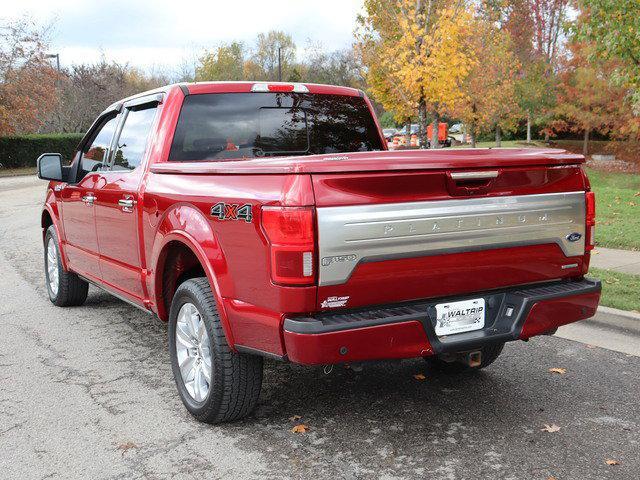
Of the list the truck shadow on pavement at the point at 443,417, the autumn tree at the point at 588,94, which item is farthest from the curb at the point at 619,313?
the autumn tree at the point at 588,94

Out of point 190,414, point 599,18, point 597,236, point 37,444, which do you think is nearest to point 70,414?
point 37,444

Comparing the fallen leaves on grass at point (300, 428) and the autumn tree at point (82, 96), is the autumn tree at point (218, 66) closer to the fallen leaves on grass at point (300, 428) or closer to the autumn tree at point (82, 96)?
the autumn tree at point (82, 96)

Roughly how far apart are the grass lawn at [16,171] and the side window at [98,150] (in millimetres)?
31502

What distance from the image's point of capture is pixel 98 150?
6074mm

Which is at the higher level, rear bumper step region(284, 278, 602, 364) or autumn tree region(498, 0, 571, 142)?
autumn tree region(498, 0, 571, 142)

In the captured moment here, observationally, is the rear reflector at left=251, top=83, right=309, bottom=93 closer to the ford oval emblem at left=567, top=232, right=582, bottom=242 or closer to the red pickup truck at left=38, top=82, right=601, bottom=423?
the red pickup truck at left=38, top=82, right=601, bottom=423

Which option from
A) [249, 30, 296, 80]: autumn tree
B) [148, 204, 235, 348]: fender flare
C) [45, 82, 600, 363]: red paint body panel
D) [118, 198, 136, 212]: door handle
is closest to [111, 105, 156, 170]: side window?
[118, 198, 136, 212]: door handle

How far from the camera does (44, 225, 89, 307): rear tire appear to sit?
6.91 meters

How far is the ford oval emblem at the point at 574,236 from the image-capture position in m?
3.93

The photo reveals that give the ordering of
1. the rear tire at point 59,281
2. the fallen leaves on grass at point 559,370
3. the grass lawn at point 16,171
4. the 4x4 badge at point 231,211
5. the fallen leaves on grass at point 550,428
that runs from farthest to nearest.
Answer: the grass lawn at point 16,171 < the rear tire at point 59,281 < the fallen leaves on grass at point 559,370 < the fallen leaves on grass at point 550,428 < the 4x4 badge at point 231,211

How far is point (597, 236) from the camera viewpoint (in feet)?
32.7

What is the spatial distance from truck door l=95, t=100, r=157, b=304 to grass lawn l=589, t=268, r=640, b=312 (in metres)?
4.15

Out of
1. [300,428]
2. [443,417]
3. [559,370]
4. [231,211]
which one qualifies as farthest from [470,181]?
[559,370]

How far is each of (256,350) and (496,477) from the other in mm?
1333
